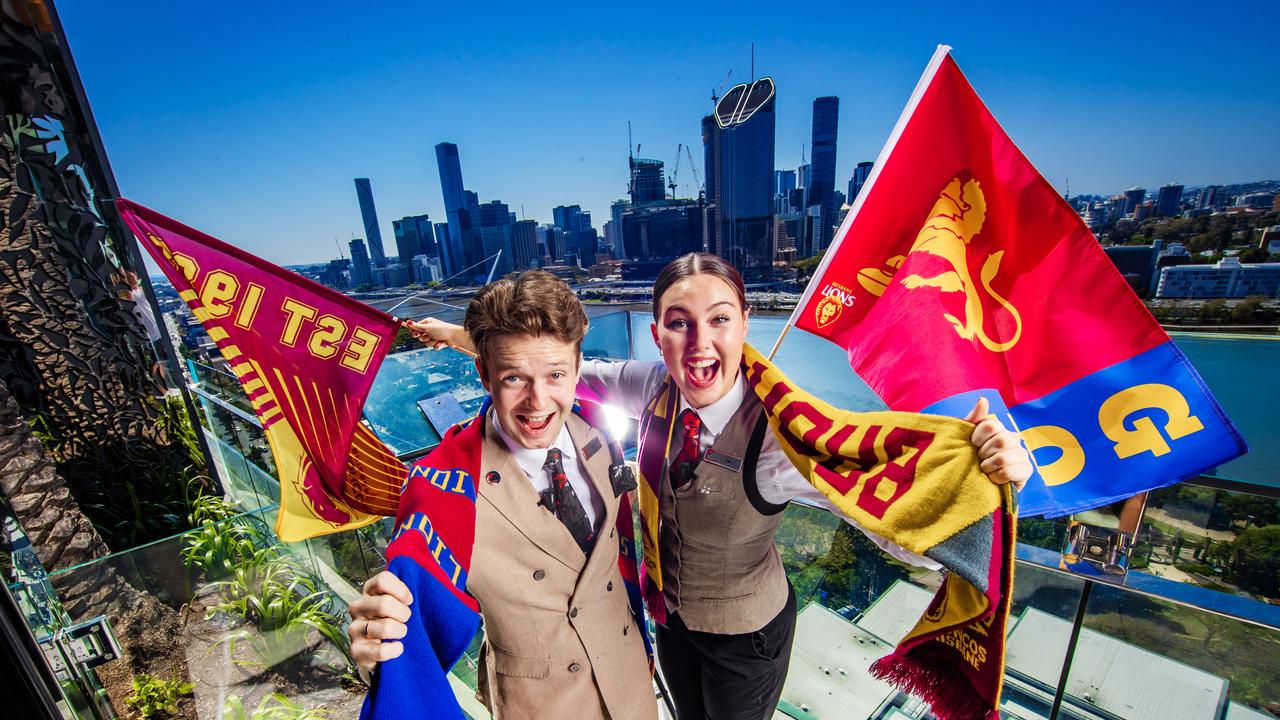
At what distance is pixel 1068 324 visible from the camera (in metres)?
1.86

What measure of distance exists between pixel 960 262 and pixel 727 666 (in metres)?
1.90

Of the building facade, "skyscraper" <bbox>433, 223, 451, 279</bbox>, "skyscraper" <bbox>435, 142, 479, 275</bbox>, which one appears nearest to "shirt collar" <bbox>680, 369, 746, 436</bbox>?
"skyscraper" <bbox>435, 142, 479, 275</bbox>

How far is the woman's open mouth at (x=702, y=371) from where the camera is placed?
4.99ft

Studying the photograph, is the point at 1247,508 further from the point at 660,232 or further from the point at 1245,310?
the point at 1245,310

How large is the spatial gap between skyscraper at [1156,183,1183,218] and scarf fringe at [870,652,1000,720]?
164ft

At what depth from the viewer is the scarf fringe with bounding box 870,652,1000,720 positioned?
1217mm

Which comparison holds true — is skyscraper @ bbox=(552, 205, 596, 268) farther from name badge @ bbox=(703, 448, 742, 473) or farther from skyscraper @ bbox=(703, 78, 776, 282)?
name badge @ bbox=(703, 448, 742, 473)

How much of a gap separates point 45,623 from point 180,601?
4.46 feet

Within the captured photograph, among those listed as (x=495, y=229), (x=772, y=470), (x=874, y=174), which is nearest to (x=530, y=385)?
(x=772, y=470)


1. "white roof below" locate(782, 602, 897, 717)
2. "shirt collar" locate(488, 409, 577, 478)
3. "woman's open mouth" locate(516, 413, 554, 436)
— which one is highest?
"woman's open mouth" locate(516, 413, 554, 436)

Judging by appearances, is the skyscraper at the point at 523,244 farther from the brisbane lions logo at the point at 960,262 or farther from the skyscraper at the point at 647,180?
the brisbane lions logo at the point at 960,262

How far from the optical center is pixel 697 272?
154cm

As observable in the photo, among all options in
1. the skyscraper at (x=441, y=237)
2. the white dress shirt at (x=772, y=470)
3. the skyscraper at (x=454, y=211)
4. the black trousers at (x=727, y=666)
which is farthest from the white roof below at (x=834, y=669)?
the skyscraper at (x=441, y=237)

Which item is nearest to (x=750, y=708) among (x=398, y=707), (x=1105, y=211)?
(x=398, y=707)
